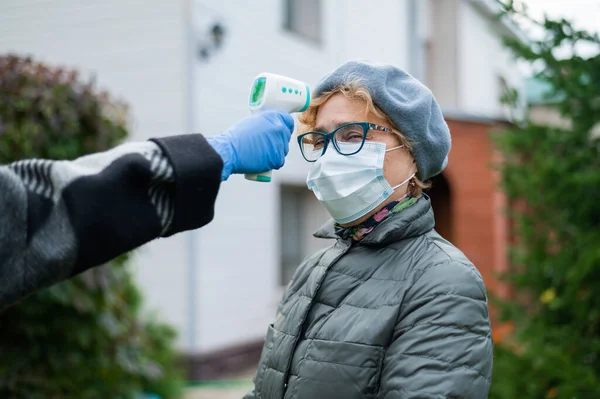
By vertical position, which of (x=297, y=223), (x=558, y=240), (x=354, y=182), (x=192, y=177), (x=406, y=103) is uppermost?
(x=406, y=103)

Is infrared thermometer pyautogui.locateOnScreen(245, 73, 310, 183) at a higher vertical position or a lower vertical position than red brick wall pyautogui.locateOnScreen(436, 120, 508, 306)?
higher

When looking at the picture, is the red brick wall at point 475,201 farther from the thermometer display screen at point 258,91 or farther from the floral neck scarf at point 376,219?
the thermometer display screen at point 258,91

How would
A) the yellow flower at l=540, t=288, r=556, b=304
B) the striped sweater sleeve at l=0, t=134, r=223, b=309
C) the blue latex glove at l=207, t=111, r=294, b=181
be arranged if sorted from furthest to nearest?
the yellow flower at l=540, t=288, r=556, b=304
the blue latex glove at l=207, t=111, r=294, b=181
the striped sweater sleeve at l=0, t=134, r=223, b=309

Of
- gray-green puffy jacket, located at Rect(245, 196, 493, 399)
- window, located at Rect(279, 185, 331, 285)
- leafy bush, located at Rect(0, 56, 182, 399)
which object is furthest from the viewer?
window, located at Rect(279, 185, 331, 285)

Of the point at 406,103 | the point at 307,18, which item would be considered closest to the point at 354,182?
the point at 406,103

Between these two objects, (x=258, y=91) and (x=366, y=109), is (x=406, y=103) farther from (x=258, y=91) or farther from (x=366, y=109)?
(x=258, y=91)

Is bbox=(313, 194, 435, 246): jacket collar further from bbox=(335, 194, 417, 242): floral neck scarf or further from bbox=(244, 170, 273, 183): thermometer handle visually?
bbox=(244, 170, 273, 183): thermometer handle

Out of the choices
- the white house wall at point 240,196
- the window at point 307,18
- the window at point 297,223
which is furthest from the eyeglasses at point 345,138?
the window at point 307,18

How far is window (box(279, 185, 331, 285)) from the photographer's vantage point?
851cm

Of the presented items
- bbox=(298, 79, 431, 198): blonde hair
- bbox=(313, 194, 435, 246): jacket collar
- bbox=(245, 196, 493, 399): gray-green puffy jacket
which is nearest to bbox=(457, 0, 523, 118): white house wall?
bbox=(298, 79, 431, 198): blonde hair

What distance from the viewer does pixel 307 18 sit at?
8891 mm

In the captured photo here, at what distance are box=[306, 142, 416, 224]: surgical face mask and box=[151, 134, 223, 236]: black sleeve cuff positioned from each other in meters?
0.76

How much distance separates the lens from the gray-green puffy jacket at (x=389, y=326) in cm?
145

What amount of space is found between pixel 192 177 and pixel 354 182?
2.72ft
